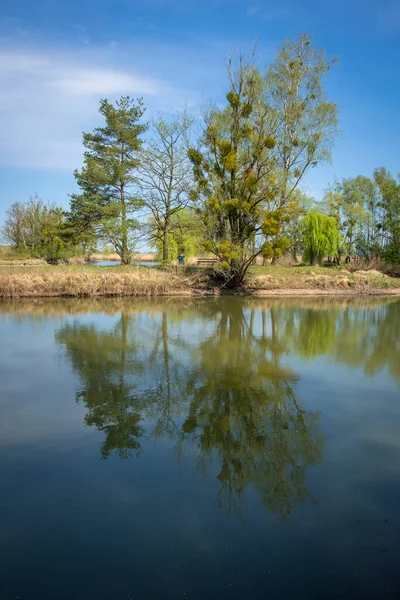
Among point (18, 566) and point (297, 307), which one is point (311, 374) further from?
point (297, 307)

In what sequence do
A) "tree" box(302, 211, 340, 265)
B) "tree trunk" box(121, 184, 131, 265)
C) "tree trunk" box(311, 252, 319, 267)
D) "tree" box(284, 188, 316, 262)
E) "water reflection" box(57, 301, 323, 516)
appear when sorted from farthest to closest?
"tree" box(284, 188, 316, 262) → "tree trunk" box(311, 252, 319, 267) → "tree" box(302, 211, 340, 265) → "tree trunk" box(121, 184, 131, 265) → "water reflection" box(57, 301, 323, 516)

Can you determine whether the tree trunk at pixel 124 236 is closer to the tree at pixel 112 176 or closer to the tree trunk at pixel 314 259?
the tree at pixel 112 176

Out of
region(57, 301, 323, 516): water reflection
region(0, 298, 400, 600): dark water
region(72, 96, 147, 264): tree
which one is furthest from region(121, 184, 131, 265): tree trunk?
region(0, 298, 400, 600): dark water

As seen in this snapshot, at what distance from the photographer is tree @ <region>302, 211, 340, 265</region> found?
3275cm

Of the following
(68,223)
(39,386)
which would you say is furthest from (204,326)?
(68,223)

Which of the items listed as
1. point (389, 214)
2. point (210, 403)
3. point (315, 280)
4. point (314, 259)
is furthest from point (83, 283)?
point (389, 214)

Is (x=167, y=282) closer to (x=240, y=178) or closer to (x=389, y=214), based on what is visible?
(x=240, y=178)

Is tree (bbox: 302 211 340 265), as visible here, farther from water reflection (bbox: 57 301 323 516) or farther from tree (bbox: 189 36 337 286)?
water reflection (bbox: 57 301 323 516)

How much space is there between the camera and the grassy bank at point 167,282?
22.4 meters

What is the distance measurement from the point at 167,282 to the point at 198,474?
1938 centimetres

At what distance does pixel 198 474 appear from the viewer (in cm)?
533

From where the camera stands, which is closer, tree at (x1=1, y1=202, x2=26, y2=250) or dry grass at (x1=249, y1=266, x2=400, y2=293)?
dry grass at (x1=249, y1=266, x2=400, y2=293)

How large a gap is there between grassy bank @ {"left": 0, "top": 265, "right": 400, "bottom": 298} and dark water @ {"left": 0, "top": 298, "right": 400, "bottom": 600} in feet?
36.8

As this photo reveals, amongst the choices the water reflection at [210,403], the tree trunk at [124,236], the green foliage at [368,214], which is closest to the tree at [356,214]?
the green foliage at [368,214]
